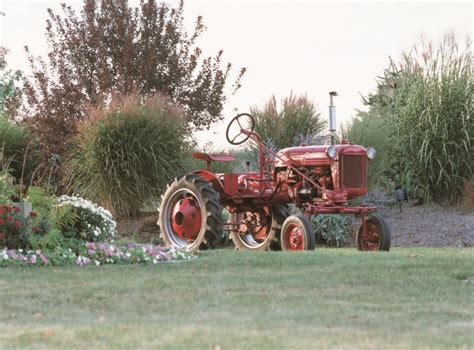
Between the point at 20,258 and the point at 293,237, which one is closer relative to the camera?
the point at 20,258

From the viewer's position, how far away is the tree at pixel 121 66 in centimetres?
1670

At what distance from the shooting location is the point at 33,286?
21.9 feet

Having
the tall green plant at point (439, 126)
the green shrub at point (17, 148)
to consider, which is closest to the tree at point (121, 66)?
the green shrub at point (17, 148)

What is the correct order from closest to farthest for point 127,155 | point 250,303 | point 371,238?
point 250,303 < point 371,238 < point 127,155

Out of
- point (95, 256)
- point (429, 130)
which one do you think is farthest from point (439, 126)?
point (95, 256)

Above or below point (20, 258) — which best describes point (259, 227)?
above

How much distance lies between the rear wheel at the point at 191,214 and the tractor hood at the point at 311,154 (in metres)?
0.89

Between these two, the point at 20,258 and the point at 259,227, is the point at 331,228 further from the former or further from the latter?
the point at 20,258

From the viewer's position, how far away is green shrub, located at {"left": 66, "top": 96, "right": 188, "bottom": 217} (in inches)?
534

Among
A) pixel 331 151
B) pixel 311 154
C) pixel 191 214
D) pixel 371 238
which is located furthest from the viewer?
pixel 191 214

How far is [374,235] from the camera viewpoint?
9.36 m

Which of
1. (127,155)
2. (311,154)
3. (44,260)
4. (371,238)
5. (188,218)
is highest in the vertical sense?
(127,155)

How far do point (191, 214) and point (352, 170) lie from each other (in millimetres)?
2004

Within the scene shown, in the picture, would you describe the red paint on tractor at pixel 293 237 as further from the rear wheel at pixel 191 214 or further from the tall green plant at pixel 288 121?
the tall green plant at pixel 288 121
